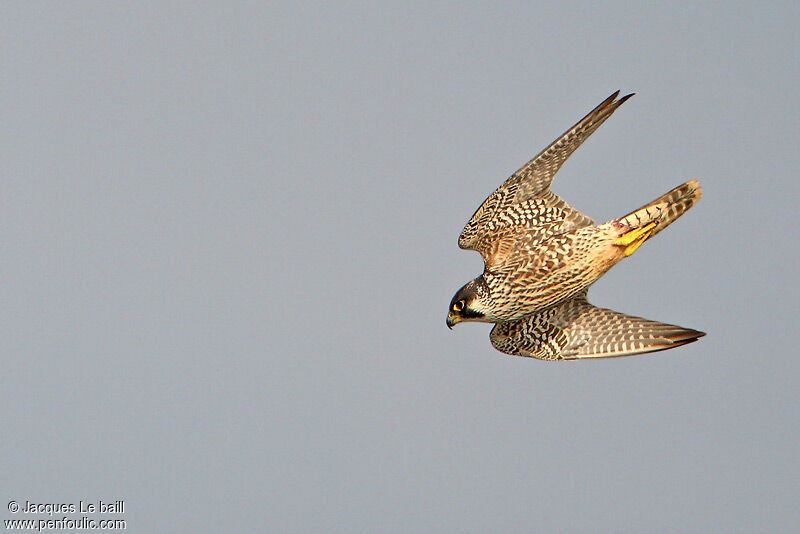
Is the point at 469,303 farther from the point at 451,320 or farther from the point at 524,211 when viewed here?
the point at 524,211

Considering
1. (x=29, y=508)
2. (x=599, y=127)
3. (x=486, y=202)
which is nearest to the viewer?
(x=599, y=127)

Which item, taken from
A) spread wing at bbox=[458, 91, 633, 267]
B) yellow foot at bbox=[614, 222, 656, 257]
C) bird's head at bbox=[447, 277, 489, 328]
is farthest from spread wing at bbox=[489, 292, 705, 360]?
yellow foot at bbox=[614, 222, 656, 257]

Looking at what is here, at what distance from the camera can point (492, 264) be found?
14.8 m

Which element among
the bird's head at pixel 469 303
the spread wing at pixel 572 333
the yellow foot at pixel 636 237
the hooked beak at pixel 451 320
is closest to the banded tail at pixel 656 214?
the yellow foot at pixel 636 237

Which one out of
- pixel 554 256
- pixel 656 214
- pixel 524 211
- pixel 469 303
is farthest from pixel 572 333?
pixel 656 214

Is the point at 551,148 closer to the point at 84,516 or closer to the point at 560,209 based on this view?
the point at 560,209

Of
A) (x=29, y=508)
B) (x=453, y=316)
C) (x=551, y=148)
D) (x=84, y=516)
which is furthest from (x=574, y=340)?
(x=84, y=516)

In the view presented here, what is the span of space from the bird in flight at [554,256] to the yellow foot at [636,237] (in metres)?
0.01

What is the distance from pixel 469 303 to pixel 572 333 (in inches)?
61.1

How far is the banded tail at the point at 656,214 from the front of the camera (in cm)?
1390

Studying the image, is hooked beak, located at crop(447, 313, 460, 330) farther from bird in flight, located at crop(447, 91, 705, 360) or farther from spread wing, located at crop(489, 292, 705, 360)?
spread wing, located at crop(489, 292, 705, 360)

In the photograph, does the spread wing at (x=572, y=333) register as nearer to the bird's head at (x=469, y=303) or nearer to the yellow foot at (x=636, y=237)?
the bird's head at (x=469, y=303)

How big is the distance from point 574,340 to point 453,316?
5.35ft

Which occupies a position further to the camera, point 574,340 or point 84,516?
point 84,516
